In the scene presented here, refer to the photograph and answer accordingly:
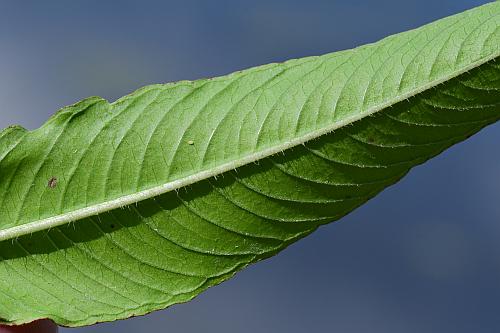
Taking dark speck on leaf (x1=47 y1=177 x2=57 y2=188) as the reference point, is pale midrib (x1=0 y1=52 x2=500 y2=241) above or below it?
below

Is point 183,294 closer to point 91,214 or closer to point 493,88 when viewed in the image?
point 91,214

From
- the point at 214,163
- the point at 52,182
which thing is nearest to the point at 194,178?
the point at 214,163

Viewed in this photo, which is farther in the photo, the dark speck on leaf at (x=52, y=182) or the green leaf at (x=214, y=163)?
the dark speck on leaf at (x=52, y=182)

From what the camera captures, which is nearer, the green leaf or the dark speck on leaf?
the green leaf

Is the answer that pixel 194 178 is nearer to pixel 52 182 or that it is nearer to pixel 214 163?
pixel 214 163

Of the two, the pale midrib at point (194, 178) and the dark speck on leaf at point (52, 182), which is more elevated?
the dark speck on leaf at point (52, 182)

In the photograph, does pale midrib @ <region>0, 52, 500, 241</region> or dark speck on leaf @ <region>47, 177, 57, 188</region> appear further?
dark speck on leaf @ <region>47, 177, 57, 188</region>
